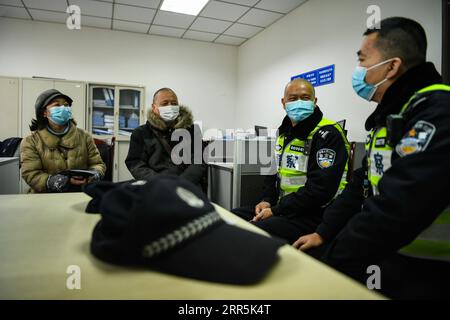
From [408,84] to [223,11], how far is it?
366cm

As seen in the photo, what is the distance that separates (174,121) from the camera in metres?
2.36

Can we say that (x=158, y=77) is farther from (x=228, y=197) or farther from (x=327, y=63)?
(x=228, y=197)

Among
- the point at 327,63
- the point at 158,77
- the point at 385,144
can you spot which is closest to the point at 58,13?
the point at 158,77

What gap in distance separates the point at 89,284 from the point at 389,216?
2.54 ft

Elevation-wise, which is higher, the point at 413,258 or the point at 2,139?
the point at 2,139

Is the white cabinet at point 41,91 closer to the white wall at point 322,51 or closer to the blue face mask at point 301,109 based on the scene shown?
the white wall at point 322,51

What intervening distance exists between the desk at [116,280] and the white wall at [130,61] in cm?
468

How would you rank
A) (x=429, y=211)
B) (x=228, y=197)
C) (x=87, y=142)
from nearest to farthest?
1. (x=429, y=211)
2. (x=87, y=142)
3. (x=228, y=197)

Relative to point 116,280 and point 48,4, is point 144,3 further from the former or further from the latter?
point 116,280

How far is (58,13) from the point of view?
13.7 feet

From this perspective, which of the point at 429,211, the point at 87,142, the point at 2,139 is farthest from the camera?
the point at 2,139

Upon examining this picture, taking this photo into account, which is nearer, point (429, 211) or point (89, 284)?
point (89, 284)

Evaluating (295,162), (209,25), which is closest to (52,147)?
(295,162)

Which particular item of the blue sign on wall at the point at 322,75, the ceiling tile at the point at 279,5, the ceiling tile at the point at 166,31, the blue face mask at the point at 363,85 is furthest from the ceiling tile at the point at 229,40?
the blue face mask at the point at 363,85
